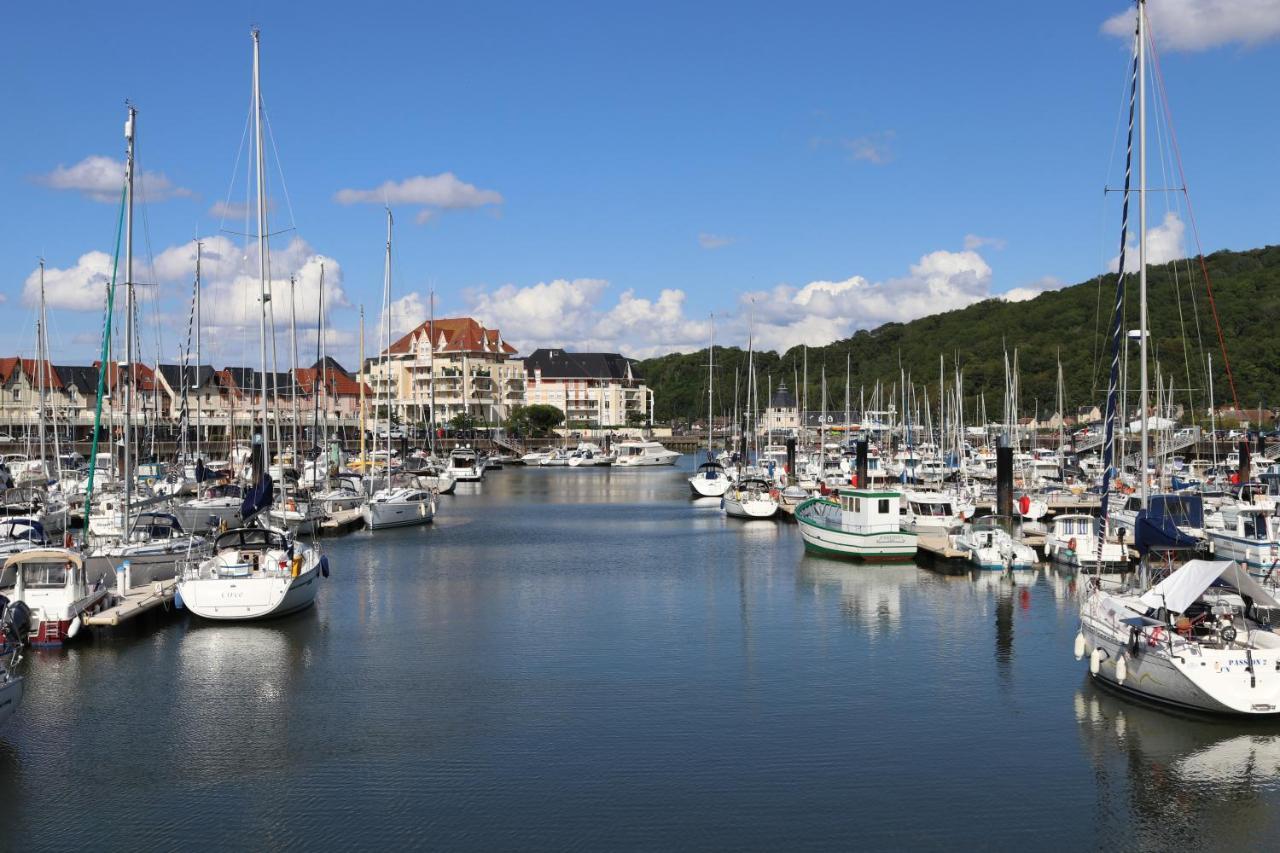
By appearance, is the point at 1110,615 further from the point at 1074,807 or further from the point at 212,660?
the point at 212,660

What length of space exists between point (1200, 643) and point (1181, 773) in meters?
3.37

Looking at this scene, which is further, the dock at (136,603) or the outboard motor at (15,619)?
the dock at (136,603)

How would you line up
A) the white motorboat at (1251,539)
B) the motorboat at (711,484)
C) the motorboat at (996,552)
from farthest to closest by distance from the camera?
the motorboat at (711,484) → the motorboat at (996,552) → the white motorboat at (1251,539)

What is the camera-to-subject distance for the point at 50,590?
108ft

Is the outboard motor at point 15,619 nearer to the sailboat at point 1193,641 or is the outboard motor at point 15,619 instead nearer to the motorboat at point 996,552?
the sailboat at point 1193,641

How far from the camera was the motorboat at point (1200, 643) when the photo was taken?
79.4ft

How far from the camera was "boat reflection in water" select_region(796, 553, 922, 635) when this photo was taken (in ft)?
128

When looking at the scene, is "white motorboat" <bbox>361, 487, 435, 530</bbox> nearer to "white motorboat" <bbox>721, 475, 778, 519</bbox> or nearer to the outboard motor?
"white motorboat" <bbox>721, 475, 778, 519</bbox>

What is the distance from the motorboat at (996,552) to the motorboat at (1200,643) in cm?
1966

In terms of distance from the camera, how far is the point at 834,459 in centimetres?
11325

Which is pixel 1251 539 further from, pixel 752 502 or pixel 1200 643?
pixel 752 502

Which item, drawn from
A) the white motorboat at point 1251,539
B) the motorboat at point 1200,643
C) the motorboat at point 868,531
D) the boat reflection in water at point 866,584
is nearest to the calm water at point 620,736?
the boat reflection in water at point 866,584

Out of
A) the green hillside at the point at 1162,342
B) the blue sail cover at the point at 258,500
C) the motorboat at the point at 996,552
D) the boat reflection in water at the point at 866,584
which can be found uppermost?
the green hillside at the point at 1162,342

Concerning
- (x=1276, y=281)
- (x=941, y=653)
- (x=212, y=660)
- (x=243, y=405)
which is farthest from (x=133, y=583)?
(x=1276, y=281)
